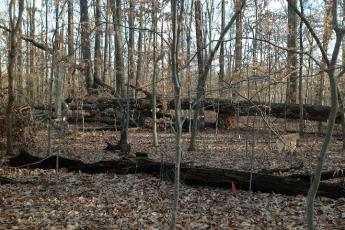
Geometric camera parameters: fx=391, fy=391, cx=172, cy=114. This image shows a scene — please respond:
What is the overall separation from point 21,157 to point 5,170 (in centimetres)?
45

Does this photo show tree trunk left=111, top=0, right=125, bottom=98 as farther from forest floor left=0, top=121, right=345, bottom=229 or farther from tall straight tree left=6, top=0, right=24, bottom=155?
forest floor left=0, top=121, right=345, bottom=229

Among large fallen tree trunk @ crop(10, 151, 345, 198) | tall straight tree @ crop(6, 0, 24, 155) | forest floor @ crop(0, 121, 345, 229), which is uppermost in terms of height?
tall straight tree @ crop(6, 0, 24, 155)

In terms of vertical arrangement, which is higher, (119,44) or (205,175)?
(119,44)

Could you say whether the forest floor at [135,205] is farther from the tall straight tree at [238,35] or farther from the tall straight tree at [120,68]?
the tall straight tree at [120,68]

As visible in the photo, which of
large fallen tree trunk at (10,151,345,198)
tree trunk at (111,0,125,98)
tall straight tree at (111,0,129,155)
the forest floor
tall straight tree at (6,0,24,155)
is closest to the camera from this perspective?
the forest floor

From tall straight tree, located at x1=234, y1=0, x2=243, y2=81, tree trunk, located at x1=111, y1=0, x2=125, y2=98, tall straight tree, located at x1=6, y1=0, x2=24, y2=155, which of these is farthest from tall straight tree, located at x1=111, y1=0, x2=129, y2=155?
tall straight tree, located at x1=234, y1=0, x2=243, y2=81

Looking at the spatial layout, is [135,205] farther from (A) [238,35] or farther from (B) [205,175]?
(A) [238,35]

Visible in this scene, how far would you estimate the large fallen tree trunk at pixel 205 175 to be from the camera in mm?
7371

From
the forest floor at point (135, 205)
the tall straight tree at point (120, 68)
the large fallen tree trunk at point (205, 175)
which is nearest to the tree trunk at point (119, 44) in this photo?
the tall straight tree at point (120, 68)

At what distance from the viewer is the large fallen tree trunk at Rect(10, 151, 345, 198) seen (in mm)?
7371

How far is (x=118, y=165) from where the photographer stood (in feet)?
29.5

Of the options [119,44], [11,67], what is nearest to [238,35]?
[119,44]

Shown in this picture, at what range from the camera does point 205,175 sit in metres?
8.01

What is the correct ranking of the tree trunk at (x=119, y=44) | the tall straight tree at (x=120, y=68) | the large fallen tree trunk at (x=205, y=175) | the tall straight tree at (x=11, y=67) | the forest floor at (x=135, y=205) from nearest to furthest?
1. the forest floor at (x=135, y=205)
2. the large fallen tree trunk at (x=205, y=175)
3. the tall straight tree at (x=11, y=67)
4. the tall straight tree at (x=120, y=68)
5. the tree trunk at (x=119, y=44)
